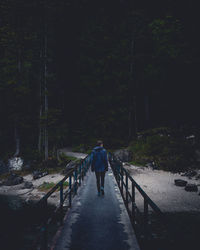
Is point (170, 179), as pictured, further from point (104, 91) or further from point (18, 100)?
point (18, 100)

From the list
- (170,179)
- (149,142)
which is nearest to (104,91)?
(149,142)

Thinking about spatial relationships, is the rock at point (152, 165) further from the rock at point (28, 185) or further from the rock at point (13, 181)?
the rock at point (13, 181)

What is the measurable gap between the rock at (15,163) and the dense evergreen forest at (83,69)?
3.65ft

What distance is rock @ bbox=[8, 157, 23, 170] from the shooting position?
2273 centimetres

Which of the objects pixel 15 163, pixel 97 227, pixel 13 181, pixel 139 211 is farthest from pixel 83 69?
pixel 139 211

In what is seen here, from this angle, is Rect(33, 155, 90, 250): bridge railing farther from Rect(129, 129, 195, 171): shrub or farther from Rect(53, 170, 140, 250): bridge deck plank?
Rect(129, 129, 195, 171): shrub

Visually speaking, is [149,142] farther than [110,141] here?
No

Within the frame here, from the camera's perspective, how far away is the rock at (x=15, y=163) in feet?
74.6

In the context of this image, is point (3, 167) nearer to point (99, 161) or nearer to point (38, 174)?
point (38, 174)

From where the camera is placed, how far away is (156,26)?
27156 millimetres

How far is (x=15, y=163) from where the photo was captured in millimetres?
23078

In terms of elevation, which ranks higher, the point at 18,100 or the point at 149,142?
the point at 18,100

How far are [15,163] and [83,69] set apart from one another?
21.2 metres

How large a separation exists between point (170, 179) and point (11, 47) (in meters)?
25.8
